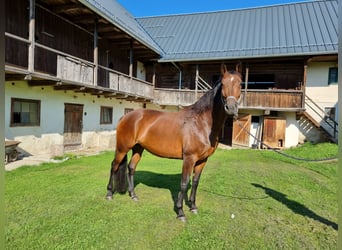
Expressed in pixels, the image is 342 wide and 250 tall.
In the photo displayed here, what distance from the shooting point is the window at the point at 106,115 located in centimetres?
1384

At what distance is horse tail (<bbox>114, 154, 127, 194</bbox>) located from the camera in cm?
466

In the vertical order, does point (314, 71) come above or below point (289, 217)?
above

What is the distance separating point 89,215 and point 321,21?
19960mm

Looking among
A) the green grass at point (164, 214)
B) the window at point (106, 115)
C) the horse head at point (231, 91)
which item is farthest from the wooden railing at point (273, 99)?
the horse head at point (231, 91)

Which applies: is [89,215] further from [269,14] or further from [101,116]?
[269,14]

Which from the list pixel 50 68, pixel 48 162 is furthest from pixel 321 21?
pixel 48 162

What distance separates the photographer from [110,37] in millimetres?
13625

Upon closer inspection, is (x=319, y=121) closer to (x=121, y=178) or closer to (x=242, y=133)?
(x=242, y=133)

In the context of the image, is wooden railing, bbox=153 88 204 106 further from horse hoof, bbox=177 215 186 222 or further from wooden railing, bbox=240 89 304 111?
horse hoof, bbox=177 215 186 222

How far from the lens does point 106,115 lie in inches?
561

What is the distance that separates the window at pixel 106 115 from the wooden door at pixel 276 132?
9339 millimetres

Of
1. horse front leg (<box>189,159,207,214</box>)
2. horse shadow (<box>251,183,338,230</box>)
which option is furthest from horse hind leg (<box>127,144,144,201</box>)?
horse shadow (<box>251,183,338,230</box>)

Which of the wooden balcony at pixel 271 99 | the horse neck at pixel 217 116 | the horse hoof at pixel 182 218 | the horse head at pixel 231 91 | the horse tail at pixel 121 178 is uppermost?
the wooden balcony at pixel 271 99

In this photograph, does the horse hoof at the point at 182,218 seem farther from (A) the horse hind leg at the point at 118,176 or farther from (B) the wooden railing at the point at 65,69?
(B) the wooden railing at the point at 65,69
